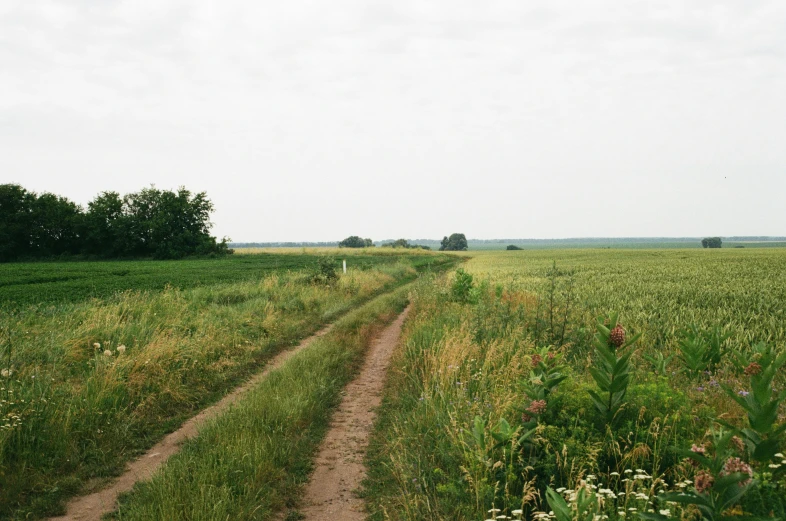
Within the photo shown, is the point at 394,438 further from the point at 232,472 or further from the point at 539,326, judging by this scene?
the point at 539,326

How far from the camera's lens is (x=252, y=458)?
17.4 ft

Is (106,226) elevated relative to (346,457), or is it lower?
elevated

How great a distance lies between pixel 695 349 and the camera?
6.39m

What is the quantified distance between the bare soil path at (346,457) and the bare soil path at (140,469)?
1867 mm

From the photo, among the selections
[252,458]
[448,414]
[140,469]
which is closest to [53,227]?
[140,469]

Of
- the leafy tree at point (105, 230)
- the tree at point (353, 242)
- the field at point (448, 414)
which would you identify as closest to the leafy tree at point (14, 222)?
the leafy tree at point (105, 230)

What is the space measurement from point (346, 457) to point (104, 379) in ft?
13.8

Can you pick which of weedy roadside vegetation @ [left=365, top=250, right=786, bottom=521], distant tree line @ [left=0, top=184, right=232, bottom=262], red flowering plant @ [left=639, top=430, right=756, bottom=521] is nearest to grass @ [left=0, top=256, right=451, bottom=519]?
weedy roadside vegetation @ [left=365, top=250, right=786, bottom=521]

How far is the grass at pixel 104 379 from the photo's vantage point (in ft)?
17.8

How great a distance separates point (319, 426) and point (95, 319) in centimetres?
667

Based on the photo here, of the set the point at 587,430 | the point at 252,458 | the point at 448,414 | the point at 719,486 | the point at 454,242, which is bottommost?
the point at 252,458

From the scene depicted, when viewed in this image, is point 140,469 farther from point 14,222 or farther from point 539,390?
point 14,222

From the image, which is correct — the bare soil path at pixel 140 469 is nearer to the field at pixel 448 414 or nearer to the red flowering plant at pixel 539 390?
the field at pixel 448 414

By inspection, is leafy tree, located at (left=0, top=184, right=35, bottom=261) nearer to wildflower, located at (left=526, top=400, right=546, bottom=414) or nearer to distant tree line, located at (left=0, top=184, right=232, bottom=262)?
distant tree line, located at (left=0, top=184, right=232, bottom=262)
